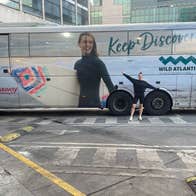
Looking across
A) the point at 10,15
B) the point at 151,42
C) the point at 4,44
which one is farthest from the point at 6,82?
the point at 10,15

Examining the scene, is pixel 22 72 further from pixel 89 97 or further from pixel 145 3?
pixel 145 3

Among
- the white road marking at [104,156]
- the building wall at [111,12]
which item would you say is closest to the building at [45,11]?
the building wall at [111,12]

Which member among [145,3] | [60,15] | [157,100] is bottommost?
[157,100]

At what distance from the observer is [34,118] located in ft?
32.7

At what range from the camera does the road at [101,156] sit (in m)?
3.96

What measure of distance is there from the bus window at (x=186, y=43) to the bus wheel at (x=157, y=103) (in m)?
1.76

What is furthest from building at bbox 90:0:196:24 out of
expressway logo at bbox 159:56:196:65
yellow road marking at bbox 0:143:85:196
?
yellow road marking at bbox 0:143:85:196

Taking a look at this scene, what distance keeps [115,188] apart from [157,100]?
6465 mm

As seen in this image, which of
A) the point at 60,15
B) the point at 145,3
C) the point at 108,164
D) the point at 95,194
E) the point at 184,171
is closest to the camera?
the point at 95,194

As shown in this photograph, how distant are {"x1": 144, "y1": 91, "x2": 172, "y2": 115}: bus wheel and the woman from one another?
63.4 inches

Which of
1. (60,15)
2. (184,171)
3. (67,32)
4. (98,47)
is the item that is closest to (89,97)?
(98,47)

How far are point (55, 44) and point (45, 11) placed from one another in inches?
1314

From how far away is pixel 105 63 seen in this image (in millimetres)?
9555

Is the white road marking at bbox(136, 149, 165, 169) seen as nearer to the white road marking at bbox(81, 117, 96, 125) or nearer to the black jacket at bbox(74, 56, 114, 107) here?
the white road marking at bbox(81, 117, 96, 125)
